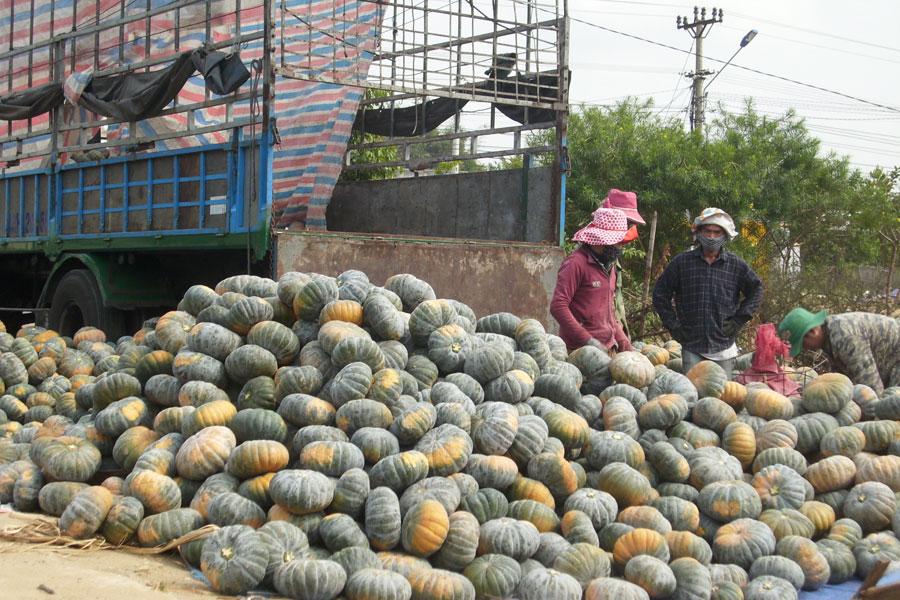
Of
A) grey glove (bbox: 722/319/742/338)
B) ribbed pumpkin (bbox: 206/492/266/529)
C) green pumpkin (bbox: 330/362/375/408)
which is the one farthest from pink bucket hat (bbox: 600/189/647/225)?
ribbed pumpkin (bbox: 206/492/266/529)

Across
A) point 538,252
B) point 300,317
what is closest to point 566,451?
point 300,317

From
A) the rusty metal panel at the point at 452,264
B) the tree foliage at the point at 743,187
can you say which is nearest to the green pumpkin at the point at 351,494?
the rusty metal panel at the point at 452,264

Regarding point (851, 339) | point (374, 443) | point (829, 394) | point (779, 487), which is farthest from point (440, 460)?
point (851, 339)

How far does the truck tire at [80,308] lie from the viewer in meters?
9.49

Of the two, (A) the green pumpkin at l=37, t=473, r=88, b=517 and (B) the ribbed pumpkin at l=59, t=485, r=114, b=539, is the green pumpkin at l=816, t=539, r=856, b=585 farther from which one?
(A) the green pumpkin at l=37, t=473, r=88, b=517

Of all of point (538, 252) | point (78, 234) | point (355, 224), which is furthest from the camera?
point (355, 224)

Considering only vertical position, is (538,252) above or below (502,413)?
above

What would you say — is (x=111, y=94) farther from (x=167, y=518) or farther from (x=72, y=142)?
(x=167, y=518)

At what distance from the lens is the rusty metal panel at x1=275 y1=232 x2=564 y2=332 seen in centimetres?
788

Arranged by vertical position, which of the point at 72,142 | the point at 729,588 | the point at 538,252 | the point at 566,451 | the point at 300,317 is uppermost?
the point at 72,142

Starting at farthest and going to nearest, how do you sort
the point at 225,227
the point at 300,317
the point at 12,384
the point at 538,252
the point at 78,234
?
1. the point at 78,234
2. the point at 538,252
3. the point at 225,227
4. the point at 12,384
5. the point at 300,317

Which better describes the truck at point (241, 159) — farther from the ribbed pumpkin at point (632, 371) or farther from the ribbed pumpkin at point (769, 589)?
the ribbed pumpkin at point (769, 589)

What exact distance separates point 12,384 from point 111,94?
3.71 metres

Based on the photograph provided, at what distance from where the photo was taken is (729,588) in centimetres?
423
